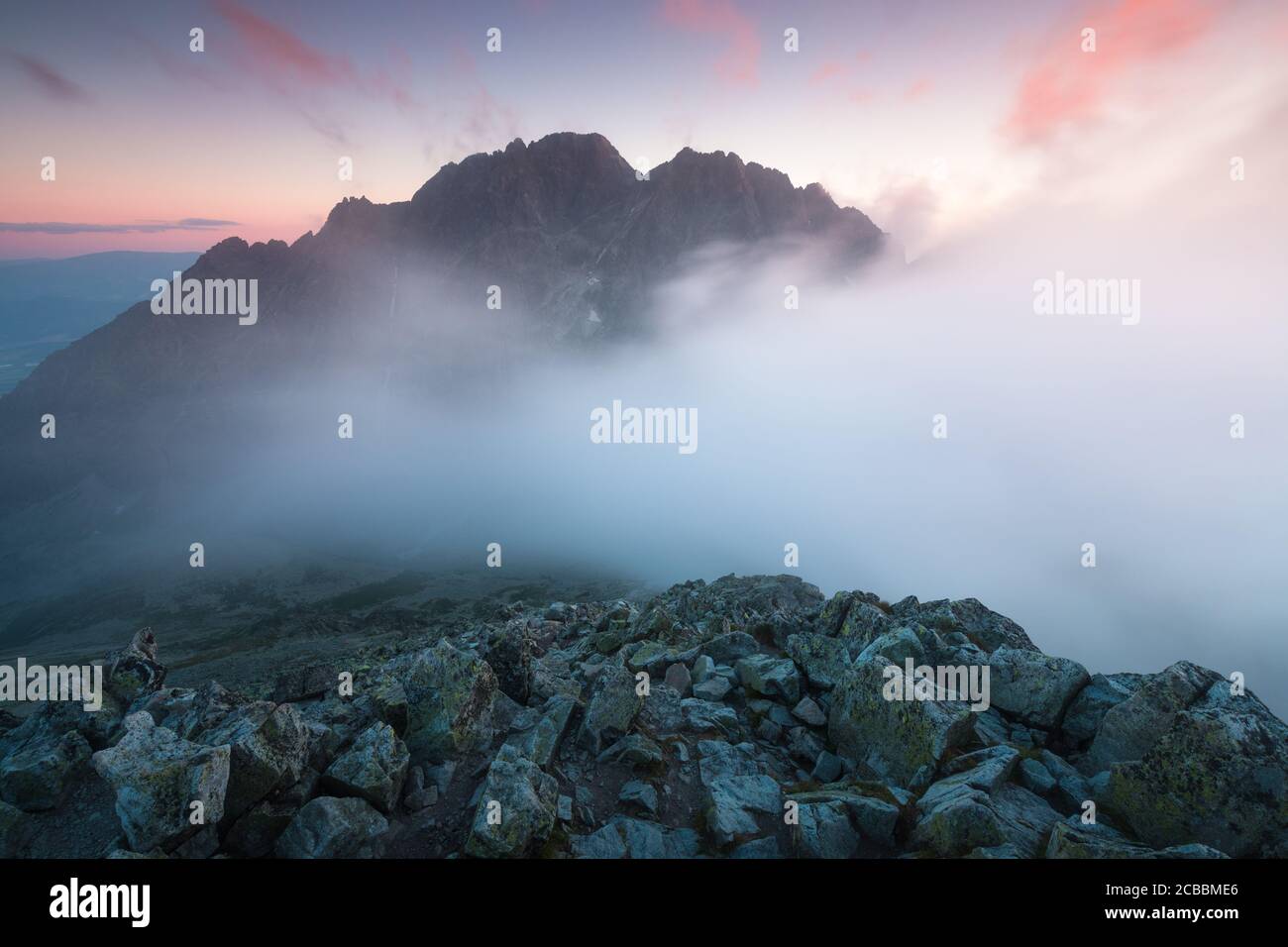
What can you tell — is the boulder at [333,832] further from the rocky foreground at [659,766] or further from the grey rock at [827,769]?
the grey rock at [827,769]

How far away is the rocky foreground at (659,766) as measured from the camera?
11.5 meters

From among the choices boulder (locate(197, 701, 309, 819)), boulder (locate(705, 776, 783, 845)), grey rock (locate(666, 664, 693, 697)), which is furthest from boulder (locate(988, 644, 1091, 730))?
boulder (locate(197, 701, 309, 819))

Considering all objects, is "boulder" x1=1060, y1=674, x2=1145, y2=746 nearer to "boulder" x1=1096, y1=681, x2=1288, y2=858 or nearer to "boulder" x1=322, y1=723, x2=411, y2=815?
"boulder" x1=1096, y1=681, x2=1288, y2=858

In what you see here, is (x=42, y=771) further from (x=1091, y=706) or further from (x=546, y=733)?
(x=1091, y=706)

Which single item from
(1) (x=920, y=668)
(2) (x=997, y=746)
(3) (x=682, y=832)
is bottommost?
(3) (x=682, y=832)

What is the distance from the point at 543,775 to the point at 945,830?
9.27 m

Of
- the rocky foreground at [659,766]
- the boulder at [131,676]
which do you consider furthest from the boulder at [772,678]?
the boulder at [131,676]

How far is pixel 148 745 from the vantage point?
11.9 metres

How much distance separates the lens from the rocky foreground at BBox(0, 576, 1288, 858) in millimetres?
11531

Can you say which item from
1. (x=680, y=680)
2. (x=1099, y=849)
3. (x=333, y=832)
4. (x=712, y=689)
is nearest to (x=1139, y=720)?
(x=1099, y=849)
